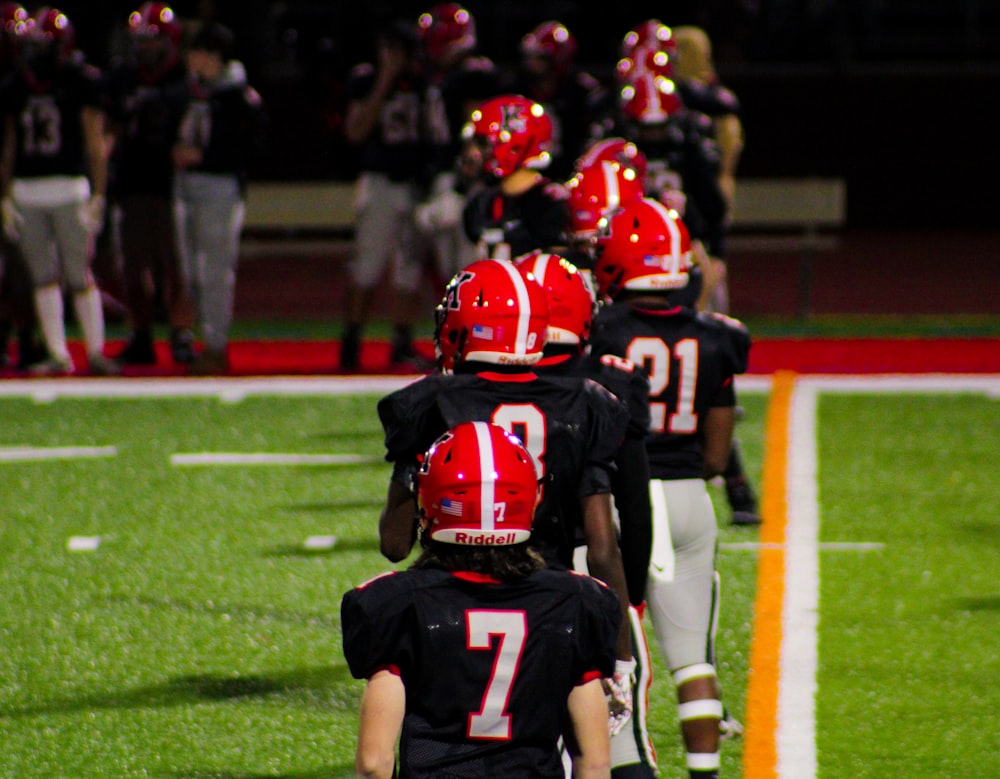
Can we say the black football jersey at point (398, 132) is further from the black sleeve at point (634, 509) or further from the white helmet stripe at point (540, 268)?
the black sleeve at point (634, 509)

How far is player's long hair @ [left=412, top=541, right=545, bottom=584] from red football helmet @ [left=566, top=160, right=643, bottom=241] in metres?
1.97

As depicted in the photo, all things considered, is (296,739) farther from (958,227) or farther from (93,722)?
(958,227)

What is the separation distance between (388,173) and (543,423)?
8.06 meters

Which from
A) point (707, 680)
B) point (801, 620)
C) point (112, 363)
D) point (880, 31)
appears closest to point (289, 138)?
point (880, 31)

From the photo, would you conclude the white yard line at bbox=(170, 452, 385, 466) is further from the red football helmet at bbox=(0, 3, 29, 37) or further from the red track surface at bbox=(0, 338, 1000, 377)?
the red football helmet at bbox=(0, 3, 29, 37)

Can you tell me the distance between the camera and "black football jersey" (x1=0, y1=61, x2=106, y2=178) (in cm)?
1096

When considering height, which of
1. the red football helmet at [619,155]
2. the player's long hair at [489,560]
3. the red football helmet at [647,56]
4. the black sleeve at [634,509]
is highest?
the red football helmet at [647,56]

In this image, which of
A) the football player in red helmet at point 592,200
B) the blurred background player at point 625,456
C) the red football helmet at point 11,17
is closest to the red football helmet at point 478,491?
the blurred background player at point 625,456

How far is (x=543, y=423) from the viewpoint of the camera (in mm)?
3717

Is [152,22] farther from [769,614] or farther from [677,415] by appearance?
[677,415]

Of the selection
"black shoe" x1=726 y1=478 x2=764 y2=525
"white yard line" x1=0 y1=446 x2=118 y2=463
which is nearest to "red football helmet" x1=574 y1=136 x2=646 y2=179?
"black shoe" x1=726 y1=478 x2=764 y2=525

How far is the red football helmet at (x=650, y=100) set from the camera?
866cm

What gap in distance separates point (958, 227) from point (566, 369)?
17.6 meters

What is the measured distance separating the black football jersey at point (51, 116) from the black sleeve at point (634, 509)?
781 centimetres
